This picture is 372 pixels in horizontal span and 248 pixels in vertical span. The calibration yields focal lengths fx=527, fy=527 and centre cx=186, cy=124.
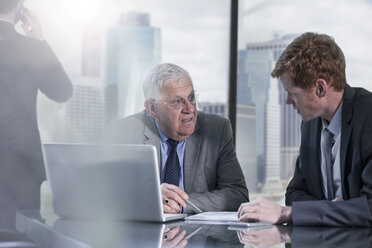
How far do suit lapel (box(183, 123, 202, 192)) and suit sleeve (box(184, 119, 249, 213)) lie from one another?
0.37 feet

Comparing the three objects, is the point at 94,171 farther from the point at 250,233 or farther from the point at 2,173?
the point at 2,173

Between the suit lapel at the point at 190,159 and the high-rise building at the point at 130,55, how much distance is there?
1413mm

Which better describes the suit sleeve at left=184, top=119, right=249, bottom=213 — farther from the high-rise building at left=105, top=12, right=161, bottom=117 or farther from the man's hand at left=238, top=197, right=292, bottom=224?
the high-rise building at left=105, top=12, right=161, bottom=117

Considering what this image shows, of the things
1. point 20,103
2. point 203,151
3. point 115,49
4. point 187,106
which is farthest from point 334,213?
point 115,49

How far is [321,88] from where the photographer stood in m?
2.03

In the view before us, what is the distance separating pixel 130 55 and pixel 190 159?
1.58 metres

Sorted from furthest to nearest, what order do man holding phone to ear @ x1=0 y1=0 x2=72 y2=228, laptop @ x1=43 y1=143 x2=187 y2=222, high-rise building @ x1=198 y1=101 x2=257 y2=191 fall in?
high-rise building @ x1=198 y1=101 x2=257 y2=191 → man holding phone to ear @ x1=0 y1=0 x2=72 y2=228 → laptop @ x1=43 y1=143 x2=187 y2=222

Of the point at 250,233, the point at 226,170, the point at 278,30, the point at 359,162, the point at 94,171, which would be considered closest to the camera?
the point at 250,233

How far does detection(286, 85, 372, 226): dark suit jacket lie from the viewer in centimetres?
167

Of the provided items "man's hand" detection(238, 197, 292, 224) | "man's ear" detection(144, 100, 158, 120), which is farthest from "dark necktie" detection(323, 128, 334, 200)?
"man's ear" detection(144, 100, 158, 120)

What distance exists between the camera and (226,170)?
7.95 ft

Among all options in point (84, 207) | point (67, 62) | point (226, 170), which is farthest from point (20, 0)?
point (84, 207)

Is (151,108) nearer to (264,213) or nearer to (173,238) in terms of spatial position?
(264,213)

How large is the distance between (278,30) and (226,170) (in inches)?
84.0
